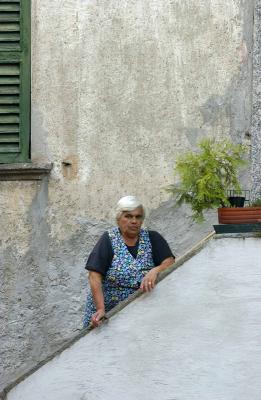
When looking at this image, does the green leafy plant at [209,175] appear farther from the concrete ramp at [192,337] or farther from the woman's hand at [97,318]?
the woman's hand at [97,318]

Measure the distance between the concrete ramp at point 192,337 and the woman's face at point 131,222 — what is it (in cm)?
57

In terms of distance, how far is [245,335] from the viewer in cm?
755

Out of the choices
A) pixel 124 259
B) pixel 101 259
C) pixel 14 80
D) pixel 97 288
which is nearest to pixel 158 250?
pixel 124 259

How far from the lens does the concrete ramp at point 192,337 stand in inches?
297

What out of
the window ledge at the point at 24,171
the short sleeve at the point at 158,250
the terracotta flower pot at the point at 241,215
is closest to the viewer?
the terracotta flower pot at the point at 241,215

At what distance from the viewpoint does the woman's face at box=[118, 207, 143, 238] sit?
319 inches

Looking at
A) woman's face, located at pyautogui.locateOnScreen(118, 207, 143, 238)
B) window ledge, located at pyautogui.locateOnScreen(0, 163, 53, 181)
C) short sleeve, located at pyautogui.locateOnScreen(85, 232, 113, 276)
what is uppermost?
window ledge, located at pyautogui.locateOnScreen(0, 163, 53, 181)

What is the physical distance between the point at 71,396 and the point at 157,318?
784 mm

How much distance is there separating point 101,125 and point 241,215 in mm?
2009

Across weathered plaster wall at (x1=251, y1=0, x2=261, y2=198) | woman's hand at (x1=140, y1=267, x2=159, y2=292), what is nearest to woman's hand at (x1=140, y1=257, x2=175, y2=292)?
woman's hand at (x1=140, y1=267, x2=159, y2=292)

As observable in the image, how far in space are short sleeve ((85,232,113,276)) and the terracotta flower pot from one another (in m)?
0.84

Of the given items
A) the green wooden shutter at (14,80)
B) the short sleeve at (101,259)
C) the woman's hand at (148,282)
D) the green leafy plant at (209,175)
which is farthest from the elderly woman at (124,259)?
the green wooden shutter at (14,80)

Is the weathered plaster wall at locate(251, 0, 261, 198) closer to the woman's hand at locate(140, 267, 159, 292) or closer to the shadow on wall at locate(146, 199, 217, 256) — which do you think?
the shadow on wall at locate(146, 199, 217, 256)

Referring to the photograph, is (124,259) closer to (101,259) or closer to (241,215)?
(101,259)
